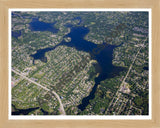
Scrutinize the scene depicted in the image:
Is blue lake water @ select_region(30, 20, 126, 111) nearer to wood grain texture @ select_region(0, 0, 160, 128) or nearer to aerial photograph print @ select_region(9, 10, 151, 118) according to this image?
aerial photograph print @ select_region(9, 10, 151, 118)

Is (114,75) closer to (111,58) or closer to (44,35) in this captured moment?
(111,58)

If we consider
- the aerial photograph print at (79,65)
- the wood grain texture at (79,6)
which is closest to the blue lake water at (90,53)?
the aerial photograph print at (79,65)

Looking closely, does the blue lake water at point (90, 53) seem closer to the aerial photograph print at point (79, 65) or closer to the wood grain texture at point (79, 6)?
the aerial photograph print at point (79, 65)

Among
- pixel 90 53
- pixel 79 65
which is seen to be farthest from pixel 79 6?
pixel 90 53

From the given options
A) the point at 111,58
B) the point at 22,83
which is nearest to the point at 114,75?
the point at 111,58

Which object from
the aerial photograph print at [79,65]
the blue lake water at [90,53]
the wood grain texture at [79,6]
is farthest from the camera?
the blue lake water at [90,53]

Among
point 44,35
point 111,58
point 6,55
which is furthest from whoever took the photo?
point 44,35

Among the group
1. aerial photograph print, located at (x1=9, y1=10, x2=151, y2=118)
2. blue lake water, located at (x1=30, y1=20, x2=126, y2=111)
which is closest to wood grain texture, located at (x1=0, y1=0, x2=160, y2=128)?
aerial photograph print, located at (x1=9, y1=10, x2=151, y2=118)
